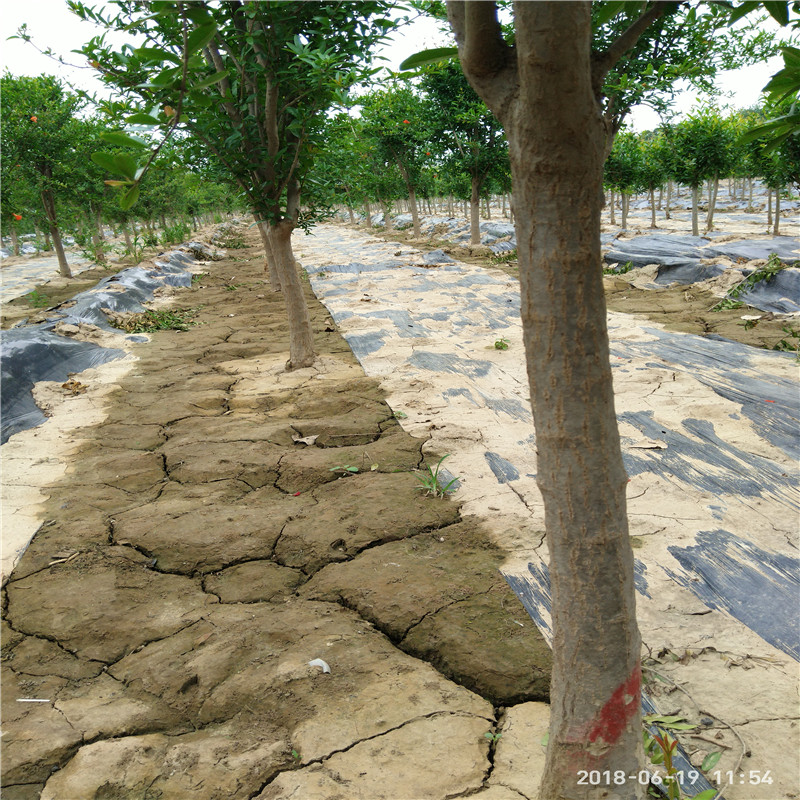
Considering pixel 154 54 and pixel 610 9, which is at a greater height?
pixel 610 9

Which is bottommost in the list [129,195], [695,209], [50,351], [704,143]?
[50,351]

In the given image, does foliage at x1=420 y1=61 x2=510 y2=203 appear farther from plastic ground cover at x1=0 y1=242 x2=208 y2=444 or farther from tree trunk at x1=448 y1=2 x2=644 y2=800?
tree trunk at x1=448 y1=2 x2=644 y2=800

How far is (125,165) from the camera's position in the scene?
76 cm

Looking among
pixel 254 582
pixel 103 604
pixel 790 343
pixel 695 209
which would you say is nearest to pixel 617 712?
pixel 254 582

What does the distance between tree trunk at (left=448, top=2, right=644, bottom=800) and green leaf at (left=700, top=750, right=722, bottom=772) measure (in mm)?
395

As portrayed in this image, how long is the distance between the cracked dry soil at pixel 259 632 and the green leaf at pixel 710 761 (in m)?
0.51

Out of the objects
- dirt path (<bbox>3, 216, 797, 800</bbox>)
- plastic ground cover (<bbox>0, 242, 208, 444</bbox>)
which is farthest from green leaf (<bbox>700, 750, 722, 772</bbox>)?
plastic ground cover (<bbox>0, 242, 208, 444</bbox>)

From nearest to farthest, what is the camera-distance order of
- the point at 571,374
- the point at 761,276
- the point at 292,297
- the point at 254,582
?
the point at 571,374 < the point at 254,582 < the point at 292,297 < the point at 761,276

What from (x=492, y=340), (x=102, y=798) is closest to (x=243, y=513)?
(x=102, y=798)

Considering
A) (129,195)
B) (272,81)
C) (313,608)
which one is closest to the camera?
(129,195)

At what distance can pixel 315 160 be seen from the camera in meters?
5.44

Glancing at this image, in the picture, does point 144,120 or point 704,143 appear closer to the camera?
point 144,120

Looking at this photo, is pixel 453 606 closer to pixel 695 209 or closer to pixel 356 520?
pixel 356 520

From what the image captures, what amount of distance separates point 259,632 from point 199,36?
2.10 m
